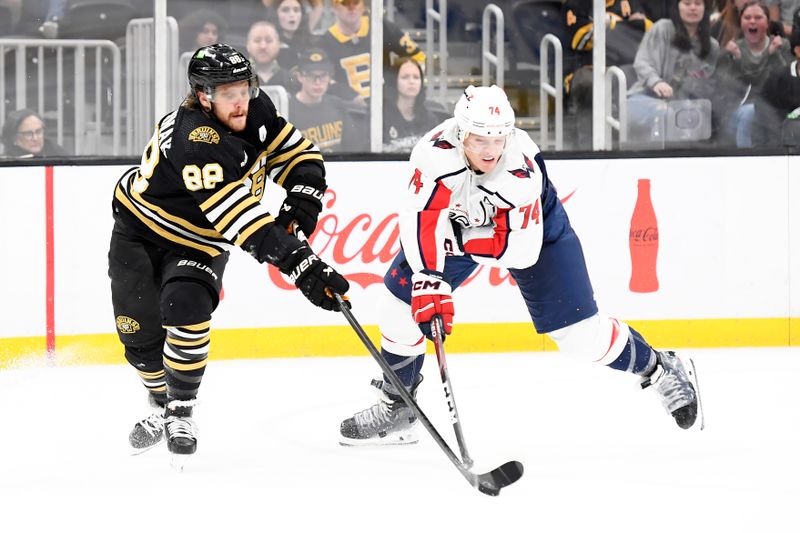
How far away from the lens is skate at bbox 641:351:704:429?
3.56 metres

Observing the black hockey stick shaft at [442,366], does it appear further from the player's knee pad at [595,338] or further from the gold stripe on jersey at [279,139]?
the gold stripe on jersey at [279,139]

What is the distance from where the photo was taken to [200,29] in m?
5.51

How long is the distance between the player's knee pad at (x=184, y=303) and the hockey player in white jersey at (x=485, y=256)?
1.77 ft

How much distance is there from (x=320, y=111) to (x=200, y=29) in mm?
629

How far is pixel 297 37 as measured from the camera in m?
5.62

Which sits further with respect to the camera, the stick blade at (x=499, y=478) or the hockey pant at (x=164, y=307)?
the hockey pant at (x=164, y=307)

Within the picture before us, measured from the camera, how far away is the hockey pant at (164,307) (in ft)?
10.6

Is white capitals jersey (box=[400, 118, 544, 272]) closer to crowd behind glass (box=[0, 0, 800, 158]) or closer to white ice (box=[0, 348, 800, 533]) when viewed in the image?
white ice (box=[0, 348, 800, 533])

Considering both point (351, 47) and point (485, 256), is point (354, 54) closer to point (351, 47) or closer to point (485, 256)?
point (351, 47)

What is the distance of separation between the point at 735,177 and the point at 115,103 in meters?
2.69

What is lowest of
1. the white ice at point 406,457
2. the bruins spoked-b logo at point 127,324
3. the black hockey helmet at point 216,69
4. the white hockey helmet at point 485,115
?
the white ice at point 406,457

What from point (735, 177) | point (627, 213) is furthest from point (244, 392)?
point (735, 177)

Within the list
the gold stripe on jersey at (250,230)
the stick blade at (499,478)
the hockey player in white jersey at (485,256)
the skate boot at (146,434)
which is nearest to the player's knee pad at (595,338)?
the hockey player in white jersey at (485,256)

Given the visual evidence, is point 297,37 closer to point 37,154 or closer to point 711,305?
point 37,154
